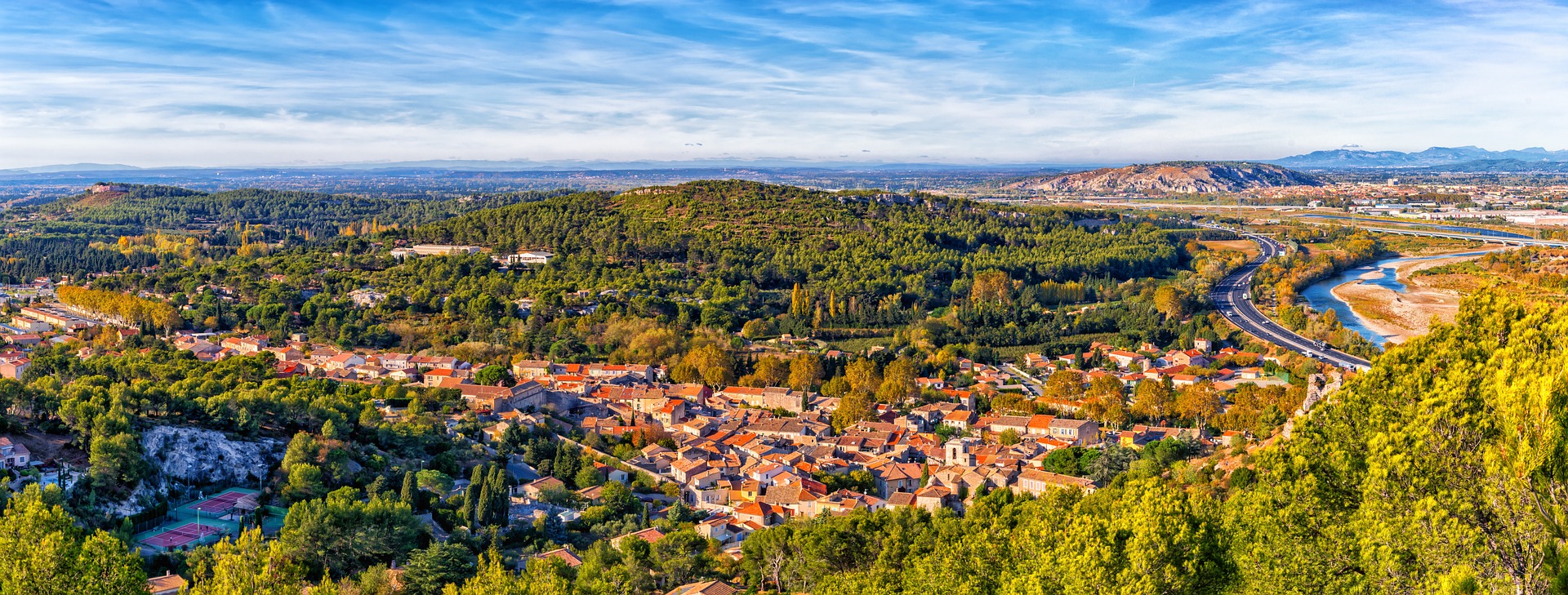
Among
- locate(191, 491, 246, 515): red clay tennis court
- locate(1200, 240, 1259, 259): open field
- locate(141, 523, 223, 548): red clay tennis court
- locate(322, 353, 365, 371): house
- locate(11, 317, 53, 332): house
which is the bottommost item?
locate(1200, 240, 1259, 259): open field

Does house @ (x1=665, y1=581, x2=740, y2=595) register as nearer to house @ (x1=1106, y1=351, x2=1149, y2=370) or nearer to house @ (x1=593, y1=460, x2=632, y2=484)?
house @ (x1=593, y1=460, x2=632, y2=484)

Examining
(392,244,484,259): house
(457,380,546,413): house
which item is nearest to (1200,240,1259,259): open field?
(392,244,484,259): house

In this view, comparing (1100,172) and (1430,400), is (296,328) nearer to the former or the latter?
(1430,400)

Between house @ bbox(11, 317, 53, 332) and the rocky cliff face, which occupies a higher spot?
the rocky cliff face

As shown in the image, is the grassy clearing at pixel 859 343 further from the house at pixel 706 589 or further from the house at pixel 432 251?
the house at pixel 706 589

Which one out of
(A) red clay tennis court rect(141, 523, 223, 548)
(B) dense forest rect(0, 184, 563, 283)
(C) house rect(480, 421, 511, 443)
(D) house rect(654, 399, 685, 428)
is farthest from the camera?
(B) dense forest rect(0, 184, 563, 283)

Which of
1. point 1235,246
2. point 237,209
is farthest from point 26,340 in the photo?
point 237,209

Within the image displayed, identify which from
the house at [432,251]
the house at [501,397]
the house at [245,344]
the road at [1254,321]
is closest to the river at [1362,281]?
the road at [1254,321]

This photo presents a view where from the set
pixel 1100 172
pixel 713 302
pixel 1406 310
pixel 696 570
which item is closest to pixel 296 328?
pixel 713 302
